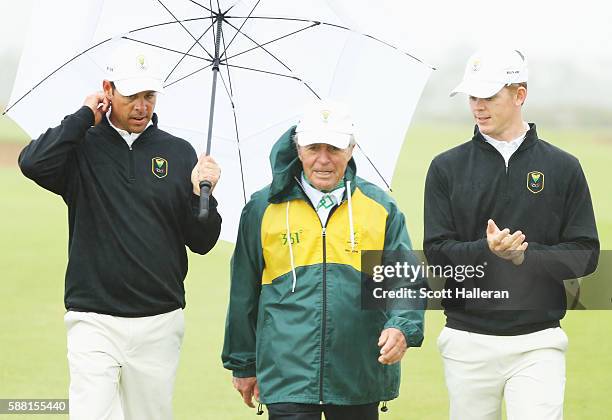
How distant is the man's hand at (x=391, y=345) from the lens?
173 inches

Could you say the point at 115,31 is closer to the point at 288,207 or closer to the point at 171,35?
the point at 171,35

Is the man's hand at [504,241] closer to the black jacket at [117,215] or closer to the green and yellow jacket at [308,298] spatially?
the green and yellow jacket at [308,298]

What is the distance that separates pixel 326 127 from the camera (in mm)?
4586

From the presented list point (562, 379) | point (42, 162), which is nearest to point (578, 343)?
point (562, 379)

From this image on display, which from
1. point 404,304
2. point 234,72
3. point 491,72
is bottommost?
point 404,304

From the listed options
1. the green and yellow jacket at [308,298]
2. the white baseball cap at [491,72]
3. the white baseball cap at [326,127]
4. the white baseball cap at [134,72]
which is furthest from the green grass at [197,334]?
the white baseball cap at [326,127]

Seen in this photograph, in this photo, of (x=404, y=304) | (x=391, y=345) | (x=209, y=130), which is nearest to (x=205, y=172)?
(x=209, y=130)

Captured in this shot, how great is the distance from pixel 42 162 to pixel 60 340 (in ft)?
14.1

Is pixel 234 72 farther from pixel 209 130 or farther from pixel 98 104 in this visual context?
pixel 98 104

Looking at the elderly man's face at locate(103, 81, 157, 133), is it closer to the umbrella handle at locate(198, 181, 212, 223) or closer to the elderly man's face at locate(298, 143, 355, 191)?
the umbrella handle at locate(198, 181, 212, 223)

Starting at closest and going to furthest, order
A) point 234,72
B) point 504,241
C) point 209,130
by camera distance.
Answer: point 504,241 → point 209,130 → point 234,72

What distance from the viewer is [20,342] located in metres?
8.79

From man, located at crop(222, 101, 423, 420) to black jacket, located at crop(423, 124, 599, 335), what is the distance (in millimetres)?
285

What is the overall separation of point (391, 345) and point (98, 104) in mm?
1574
